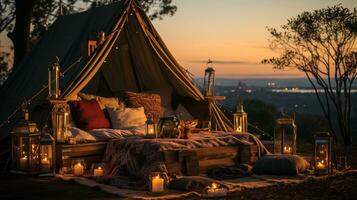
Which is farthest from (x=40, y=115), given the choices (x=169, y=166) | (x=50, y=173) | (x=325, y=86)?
(x=325, y=86)

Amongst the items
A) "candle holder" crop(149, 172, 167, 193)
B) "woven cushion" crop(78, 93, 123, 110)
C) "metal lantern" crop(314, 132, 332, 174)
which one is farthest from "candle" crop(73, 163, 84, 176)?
"metal lantern" crop(314, 132, 332, 174)

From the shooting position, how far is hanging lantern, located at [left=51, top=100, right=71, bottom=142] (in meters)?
6.52

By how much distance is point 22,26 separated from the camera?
11.7 metres

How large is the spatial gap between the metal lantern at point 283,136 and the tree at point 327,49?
395 centimetres

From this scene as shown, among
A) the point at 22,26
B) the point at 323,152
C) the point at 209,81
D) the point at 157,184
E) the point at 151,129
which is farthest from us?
the point at 22,26

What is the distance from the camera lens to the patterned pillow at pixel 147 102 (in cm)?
792

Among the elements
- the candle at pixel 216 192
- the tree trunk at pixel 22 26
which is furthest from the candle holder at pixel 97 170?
the tree trunk at pixel 22 26

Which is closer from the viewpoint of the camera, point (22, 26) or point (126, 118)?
point (126, 118)

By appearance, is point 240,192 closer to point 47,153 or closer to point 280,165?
point 280,165

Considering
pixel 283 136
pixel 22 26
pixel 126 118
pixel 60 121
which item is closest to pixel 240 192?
pixel 283 136

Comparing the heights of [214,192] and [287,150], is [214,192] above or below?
below

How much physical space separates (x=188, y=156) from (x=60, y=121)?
151cm

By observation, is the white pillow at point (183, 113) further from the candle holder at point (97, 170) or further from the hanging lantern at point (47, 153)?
the hanging lantern at point (47, 153)

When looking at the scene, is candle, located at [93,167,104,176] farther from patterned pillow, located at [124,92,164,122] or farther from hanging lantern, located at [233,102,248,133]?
hanging lantern, located at [233,102,248,133]
